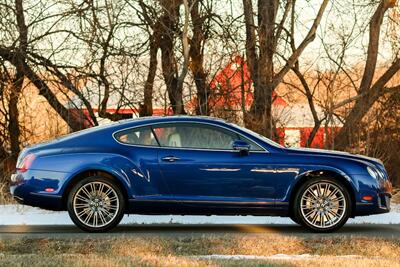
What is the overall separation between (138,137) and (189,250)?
234 cm

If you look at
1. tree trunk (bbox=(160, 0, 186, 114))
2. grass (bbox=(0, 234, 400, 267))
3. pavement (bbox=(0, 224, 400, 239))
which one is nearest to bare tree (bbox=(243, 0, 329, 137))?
tree trunk (bbox=(160, 0, 186, 114))

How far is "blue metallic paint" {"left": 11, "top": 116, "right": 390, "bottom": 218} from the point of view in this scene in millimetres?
11117

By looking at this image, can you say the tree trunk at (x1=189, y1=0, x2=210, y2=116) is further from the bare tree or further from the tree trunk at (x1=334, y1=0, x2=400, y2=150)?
the tree trunk at (x1=334, y1=0, x2=400, y2=150)

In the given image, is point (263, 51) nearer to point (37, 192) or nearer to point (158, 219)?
point (158, 219)

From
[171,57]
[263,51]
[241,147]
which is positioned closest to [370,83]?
[263,51]

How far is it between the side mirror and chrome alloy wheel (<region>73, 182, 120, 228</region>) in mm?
1631

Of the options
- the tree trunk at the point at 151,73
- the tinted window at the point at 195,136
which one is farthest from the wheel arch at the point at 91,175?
the tree trunk at the point at 151,73

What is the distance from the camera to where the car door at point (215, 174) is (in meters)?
11.2

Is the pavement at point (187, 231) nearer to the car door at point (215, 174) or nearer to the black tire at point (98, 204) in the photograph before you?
the black tire at point (98, 204)

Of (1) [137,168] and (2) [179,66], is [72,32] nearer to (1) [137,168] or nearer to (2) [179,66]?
(2) [179,66]

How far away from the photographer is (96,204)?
36.4 feet

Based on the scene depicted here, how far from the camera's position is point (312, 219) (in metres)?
11.3

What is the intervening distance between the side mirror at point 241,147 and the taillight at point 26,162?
2.55m

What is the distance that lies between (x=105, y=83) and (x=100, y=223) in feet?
30.5
